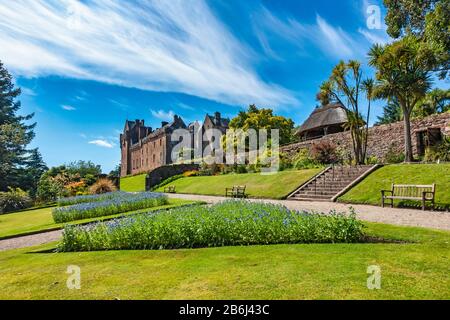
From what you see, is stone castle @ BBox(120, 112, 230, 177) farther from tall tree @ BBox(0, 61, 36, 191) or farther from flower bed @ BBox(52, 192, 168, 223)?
flower bed @ BBox(52, 192, 168, 223)

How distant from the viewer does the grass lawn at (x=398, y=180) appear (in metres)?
11.9

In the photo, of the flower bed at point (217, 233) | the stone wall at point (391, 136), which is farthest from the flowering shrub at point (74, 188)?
the stone wall at point (391, 136)

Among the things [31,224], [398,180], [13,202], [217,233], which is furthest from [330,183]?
[13,202]

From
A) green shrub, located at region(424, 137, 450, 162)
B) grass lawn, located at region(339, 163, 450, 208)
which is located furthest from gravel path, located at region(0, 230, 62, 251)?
green shrub, located at region(424, 137, 450, 162)

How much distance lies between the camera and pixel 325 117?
1378 inches

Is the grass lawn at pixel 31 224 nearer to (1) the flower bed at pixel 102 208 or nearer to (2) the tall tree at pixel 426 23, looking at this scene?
(1) the flower bed at pixel 102 208

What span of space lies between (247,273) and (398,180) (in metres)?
12.0

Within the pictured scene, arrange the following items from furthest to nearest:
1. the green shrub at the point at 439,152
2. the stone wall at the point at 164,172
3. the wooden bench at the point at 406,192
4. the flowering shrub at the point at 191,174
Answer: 1. the flowering shrub at the point at 191,174
2. the stone wall at the point at 164,172
3. the green shrub at the point at 439,152
4. the wooden bench at the point at 406,192

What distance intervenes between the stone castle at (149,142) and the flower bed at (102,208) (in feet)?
107

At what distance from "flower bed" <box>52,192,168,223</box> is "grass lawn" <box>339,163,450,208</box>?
9.66m

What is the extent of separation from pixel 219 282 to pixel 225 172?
2866cm

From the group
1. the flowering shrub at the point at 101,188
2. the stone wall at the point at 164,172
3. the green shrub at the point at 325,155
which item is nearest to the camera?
the green shrub at the point at 325,155

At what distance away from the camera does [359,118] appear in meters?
22.9
